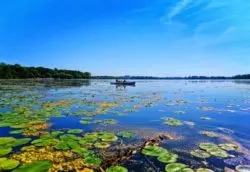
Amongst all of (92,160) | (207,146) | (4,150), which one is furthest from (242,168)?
(4,150)

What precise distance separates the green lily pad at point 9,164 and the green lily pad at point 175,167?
8.16 feet

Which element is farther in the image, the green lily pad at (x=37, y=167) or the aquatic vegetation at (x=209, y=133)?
the aquatic vegetation at (x=209, y=133)

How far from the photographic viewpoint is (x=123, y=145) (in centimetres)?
528

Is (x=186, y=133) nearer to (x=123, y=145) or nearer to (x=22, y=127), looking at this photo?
(x=123, y=145)

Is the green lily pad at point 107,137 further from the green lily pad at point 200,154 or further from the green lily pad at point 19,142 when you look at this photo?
the green lily pad at point 200,154

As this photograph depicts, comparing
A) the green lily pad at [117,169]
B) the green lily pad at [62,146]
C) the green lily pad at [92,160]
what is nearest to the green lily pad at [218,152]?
the green lily pad at [117,169]

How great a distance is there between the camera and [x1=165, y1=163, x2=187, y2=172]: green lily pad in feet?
12.5

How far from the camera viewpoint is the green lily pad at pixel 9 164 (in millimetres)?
3754

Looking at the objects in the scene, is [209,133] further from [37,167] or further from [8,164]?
[8,164]

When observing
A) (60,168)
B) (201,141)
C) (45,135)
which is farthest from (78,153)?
(201,141)

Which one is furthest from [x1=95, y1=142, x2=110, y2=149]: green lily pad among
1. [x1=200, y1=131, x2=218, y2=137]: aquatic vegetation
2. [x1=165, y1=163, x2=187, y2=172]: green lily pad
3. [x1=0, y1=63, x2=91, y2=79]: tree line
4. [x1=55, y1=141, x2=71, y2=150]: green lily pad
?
[x1=0, y1=63, x2=91, y2=79]: tree line

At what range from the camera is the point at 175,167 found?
392 centimetres

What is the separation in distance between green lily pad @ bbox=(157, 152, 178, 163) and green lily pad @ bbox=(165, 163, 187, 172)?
23 centimetres

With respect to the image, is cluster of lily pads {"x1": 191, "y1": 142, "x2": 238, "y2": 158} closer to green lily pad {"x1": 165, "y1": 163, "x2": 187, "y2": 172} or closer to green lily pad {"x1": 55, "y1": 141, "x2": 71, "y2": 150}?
green lily pad {"x1": 165, "y1": 163, "x2": 187, "y2": 172}
